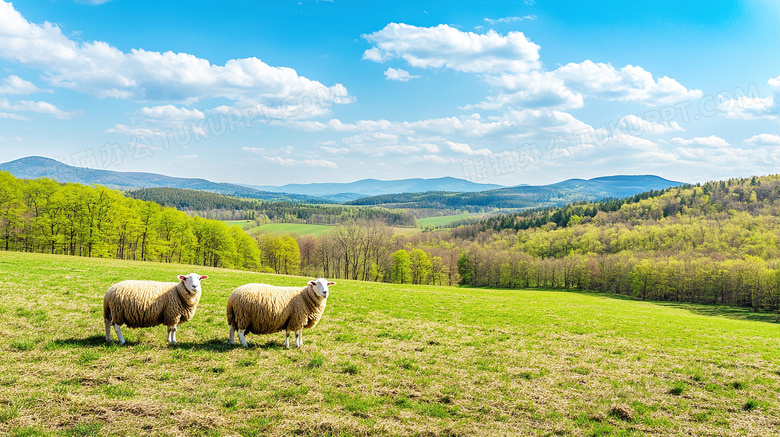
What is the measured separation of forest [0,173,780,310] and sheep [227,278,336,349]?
47.3 metres

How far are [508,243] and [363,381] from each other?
397 feet

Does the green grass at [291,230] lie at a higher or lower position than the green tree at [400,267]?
higher

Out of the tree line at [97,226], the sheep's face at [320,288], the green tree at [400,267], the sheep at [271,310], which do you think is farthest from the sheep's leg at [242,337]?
the green tree at [400,267]

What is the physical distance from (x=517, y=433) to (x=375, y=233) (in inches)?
2181

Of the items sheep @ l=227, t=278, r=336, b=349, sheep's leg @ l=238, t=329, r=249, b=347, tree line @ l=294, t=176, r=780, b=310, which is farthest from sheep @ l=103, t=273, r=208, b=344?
tree line @ l=294, t=176, r=780, b=310

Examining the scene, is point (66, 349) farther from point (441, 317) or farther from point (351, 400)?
point (441, 317)

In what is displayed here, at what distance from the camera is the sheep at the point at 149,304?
9.59m

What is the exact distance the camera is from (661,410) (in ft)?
26.2

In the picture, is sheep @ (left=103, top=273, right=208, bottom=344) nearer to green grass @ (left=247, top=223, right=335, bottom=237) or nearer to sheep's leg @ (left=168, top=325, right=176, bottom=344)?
sheep's leg @ (left=168, top=325, right=176, bottom=344)

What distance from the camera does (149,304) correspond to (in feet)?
32.3

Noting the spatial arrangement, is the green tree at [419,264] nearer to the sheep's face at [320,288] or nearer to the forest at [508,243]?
the forest at [508,243]

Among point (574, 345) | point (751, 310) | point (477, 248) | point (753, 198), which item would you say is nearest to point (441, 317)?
point (574, 345)

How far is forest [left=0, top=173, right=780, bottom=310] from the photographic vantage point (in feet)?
145

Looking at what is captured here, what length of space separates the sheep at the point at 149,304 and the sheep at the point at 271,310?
131 cm
